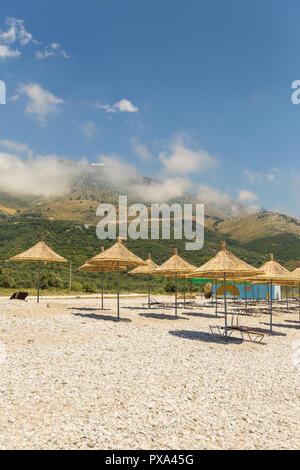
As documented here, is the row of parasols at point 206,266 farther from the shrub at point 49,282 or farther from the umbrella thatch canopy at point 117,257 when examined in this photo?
the shrub at point 49,282

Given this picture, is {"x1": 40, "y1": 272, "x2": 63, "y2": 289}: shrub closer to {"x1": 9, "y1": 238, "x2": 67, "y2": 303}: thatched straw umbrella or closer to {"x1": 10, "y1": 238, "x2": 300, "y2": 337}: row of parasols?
{"x1": 10, "y1": 238, "x2": 300, "y2": 337}: row of parasols

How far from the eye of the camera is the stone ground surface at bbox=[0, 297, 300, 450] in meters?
3.50

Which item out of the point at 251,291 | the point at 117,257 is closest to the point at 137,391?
the point at 117,257

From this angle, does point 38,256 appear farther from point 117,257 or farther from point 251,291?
point 251,291

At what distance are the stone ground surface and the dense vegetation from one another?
1915 centimetres

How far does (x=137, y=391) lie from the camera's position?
4.72m

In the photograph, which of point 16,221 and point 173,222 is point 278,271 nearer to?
point 16,221

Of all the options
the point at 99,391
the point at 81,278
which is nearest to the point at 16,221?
the point at 81,278

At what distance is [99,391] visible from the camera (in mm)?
4629

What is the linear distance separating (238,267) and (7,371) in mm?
6271

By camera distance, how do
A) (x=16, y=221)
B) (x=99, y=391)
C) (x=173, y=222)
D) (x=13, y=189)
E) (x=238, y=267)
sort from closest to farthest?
1. (x=99, y=391)
2. (x=238, y=267)
3. (x=16, y=221)
4. (x=173, y=222)
5. (x=13, y=189)

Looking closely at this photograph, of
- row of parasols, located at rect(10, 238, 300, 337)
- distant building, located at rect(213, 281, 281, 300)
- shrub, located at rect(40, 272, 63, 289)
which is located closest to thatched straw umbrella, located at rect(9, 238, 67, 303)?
row of parasols, located at rect(10, 238, 300, 337)

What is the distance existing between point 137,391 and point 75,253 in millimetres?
36244

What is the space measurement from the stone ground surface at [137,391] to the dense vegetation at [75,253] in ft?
62.8
